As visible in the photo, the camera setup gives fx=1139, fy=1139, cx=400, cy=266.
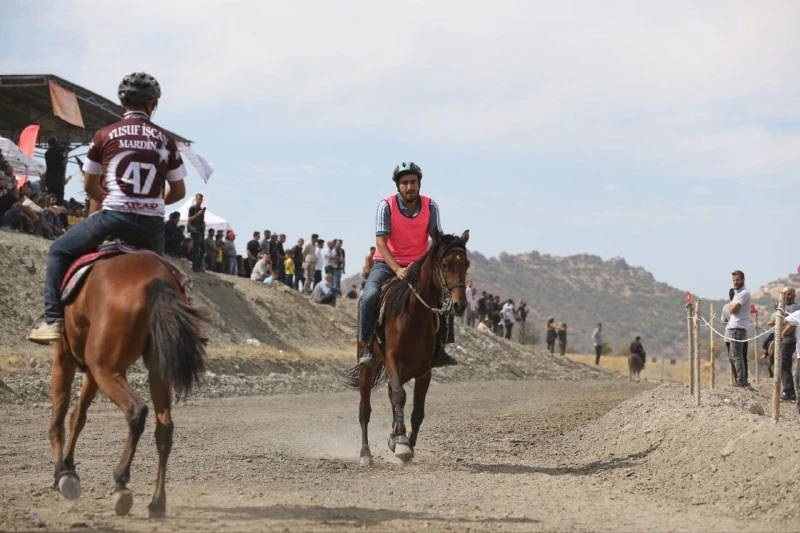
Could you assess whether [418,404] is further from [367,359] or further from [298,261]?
[298,261]

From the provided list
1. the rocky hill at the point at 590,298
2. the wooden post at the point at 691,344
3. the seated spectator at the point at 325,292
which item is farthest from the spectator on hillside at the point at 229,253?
the rocky hill at the point at 590,298

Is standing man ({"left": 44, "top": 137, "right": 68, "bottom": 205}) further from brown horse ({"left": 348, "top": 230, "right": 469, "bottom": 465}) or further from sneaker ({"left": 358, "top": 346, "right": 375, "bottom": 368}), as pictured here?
brown horse ({"left": 348, "top": 230, "right": 469, "bottom": 465})

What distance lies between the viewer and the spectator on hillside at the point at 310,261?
134ft

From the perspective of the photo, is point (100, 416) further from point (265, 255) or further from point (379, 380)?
point (265, 255)

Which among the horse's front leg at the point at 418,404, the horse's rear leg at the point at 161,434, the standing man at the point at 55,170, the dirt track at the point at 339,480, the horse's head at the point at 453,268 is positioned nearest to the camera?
the horse's rear leg at the point at 161,434

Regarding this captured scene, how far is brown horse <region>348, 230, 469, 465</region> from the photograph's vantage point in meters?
11.6

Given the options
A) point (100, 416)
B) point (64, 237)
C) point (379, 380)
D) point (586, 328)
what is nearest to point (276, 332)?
point (100, 416)

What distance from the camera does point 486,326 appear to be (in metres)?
48.0

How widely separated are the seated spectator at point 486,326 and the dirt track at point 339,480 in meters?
27.9

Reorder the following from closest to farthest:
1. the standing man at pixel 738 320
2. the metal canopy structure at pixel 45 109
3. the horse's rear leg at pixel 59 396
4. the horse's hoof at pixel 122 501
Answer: the horse's hoof at pixel 122 501, the horse's rear leg at pixel 59 396, the standing man at pixel 738 320, the metal canopy structure at pixel 45 109

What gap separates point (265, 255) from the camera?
1587 inches

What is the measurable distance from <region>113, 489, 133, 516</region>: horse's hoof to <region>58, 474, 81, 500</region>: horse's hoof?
592 mm

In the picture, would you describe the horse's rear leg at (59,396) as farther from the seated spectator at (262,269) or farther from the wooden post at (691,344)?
the seated spectator at (262,269)

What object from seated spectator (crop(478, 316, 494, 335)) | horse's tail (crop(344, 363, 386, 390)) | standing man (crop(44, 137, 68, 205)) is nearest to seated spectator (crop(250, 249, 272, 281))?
seated spectator (crop(478, 316, 494, 335))
